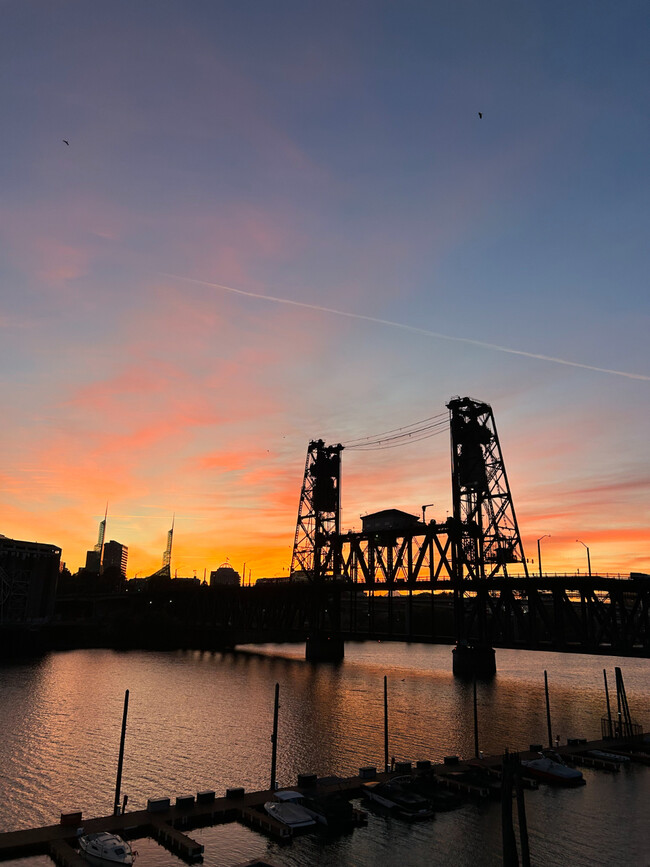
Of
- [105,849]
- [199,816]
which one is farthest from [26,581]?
[105,849]

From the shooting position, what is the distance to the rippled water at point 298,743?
3216cm

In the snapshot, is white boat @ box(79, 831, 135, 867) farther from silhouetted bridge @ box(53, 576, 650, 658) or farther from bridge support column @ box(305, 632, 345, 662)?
bridge support column @ box(305, 632, 345, 662)

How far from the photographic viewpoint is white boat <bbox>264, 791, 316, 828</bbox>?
111 ft

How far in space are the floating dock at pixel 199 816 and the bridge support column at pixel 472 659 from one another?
58139 mm

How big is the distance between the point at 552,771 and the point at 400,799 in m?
12.9

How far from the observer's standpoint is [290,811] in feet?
114

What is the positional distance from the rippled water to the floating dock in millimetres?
851

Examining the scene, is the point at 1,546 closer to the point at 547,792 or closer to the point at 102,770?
the point at 102,770

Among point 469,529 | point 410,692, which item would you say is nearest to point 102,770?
point 410,692

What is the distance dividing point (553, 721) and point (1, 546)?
12951 cm

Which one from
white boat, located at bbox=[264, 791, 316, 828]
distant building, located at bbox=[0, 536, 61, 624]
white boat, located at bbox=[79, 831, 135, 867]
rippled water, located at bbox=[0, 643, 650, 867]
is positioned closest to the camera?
white boat, located at bbox=[79, 831, 135, 867]

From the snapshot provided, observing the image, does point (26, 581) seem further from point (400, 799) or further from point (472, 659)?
point (400, 799)

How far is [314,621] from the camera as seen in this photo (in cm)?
13425

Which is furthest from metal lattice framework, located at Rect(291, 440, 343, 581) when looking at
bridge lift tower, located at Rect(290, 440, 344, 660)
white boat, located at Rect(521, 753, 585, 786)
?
white boat, located at Rect(521, 753, 585, 786)
